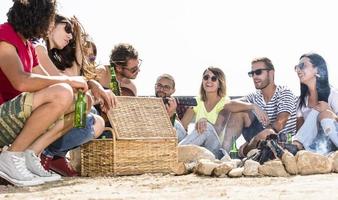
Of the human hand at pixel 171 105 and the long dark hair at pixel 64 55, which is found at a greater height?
the long dark hair at pixel 64 55

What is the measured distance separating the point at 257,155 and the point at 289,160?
1.25ft

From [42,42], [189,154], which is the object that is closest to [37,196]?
[42,42]

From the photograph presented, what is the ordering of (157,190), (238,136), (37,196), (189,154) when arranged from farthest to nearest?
(238,136) < (189,154) < (157,190) < (37,196)

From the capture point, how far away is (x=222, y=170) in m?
3.81

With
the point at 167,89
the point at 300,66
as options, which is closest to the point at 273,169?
the point at 300,66

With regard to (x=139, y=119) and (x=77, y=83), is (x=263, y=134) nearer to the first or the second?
(x=139, y=119)

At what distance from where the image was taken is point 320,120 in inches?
189

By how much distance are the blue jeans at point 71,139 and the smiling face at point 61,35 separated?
51 centimetres

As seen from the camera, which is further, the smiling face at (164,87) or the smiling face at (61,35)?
Answer: the smiling face at (164,87)

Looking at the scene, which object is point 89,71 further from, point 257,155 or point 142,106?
point 257,155

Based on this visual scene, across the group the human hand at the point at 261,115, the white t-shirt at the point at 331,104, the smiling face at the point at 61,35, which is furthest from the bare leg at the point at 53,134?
the white t-shirt at the point at 331,104

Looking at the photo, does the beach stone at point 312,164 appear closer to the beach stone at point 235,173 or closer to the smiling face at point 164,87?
the beach stone at point 235,173

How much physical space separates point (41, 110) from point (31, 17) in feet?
1.76

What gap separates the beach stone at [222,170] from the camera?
12.5 ft
